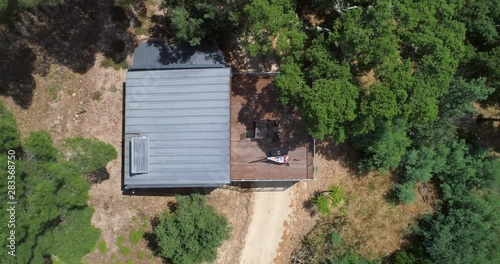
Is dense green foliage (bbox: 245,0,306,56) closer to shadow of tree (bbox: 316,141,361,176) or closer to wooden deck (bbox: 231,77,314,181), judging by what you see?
wooden deck (bbox: 231,77,314,181)

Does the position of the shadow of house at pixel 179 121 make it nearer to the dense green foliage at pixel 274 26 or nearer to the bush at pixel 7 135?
the dense green foliage at pixel 274 26

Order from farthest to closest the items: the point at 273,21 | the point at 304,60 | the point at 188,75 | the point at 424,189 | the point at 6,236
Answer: the point at 424,189, the point at 188,75, the point at 304,60, the point at 273,21, the point at 6,236

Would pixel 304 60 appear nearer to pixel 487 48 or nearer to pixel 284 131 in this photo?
pixel 284 131

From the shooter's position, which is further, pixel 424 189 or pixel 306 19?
pixel 424 189

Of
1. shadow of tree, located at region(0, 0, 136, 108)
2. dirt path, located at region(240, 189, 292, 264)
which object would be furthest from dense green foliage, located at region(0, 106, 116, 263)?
dirt path, located at region(240, 189, 292, 264)

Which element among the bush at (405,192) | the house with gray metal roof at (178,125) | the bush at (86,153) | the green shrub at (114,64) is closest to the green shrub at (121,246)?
the house with gray metal roof at (178,125)

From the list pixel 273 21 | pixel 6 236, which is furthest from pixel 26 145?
pixel 273 21

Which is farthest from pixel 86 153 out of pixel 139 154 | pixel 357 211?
pixel 357 211

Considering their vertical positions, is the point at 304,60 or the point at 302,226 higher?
the point at 304,60
